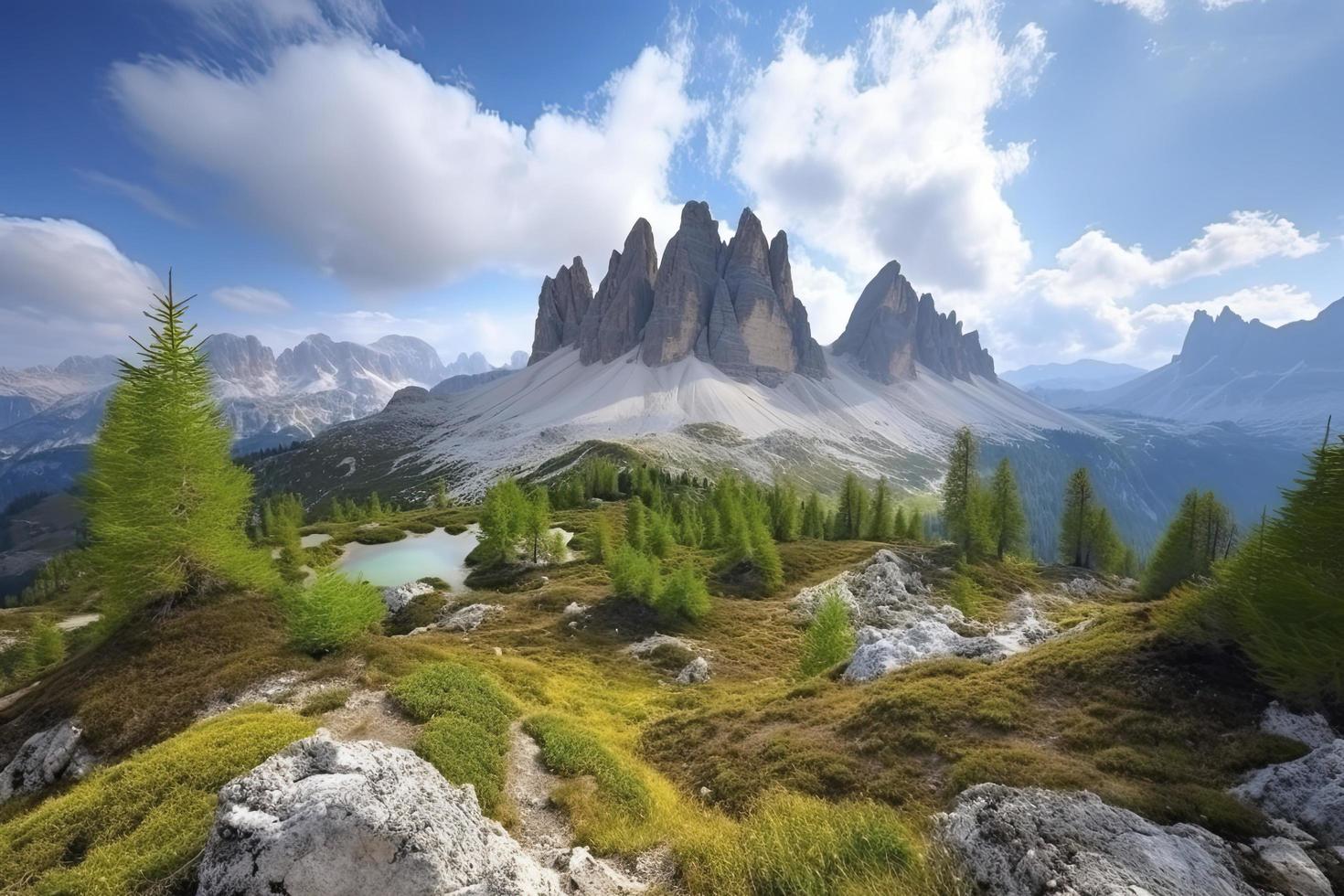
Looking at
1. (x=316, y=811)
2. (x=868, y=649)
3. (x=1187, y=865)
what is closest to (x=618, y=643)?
(x=868, y=649)

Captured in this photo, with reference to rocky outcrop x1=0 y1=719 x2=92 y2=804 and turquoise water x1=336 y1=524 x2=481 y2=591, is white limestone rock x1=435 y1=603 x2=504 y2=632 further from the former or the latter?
rocky outcrop x1=0 y1=719 x2=92 y2=804

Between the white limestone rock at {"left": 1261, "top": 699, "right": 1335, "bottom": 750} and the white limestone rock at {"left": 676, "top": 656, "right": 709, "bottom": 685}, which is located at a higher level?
the white limestone rock at {"left": 1261, "top": 699, "right": 1335, "bottom": 750}

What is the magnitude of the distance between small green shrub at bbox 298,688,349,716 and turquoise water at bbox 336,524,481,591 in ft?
133

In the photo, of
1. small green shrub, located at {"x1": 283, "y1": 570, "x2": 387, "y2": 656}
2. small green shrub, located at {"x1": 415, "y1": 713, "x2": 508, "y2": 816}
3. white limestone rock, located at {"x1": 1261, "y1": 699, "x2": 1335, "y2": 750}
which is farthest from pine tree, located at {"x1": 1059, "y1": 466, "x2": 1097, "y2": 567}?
small green shrub, located at {"x1": 283, "y1": 570, "x2": 387, "y2": 656}

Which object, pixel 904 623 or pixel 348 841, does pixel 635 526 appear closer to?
pixel 904 623

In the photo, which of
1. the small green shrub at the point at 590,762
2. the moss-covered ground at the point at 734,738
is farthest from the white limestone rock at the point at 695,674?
the small green shrub at the point at 590,762

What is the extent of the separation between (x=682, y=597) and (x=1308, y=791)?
111 feet

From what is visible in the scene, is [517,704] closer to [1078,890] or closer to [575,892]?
[575,892]

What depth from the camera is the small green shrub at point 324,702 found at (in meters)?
14.8

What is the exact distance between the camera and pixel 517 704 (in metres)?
18.0

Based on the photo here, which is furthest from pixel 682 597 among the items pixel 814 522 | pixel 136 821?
pixel 814 522

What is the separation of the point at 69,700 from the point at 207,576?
21.1 feet

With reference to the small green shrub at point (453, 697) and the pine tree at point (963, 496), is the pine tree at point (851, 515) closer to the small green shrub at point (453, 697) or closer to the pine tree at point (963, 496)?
the pine tree at point (963, 496)

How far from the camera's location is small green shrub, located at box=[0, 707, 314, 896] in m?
7.98
